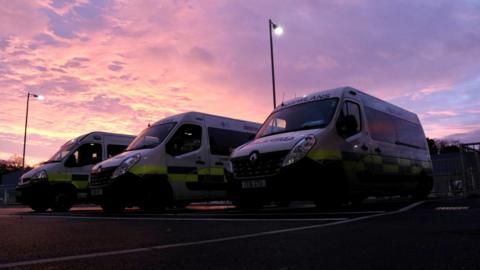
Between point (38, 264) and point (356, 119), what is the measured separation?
26.8 ft

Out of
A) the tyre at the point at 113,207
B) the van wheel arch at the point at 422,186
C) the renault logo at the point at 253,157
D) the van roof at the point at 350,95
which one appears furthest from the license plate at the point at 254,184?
the van wheel arch at the point at 422,186

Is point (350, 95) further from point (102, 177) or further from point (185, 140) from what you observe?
point (102, 177)

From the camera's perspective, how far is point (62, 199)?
49.0ft

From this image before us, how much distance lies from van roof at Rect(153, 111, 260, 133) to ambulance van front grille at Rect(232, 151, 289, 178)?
11.6 ft

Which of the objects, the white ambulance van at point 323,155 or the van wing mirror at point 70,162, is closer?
the white ambulance van at point 323,155

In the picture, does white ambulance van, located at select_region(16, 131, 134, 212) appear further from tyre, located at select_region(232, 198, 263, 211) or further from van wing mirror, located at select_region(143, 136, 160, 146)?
tyre, located at select_region(232, 198, 263, 211)

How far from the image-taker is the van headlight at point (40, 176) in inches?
581

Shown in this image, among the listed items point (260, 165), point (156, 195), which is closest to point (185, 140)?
point (156, 195)

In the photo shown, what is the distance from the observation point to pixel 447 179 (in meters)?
19.0

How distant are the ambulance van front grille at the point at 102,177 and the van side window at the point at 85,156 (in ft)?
10.5

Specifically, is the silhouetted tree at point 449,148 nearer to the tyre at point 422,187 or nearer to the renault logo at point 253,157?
the tyre at point 422,187

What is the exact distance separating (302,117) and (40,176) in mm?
8749

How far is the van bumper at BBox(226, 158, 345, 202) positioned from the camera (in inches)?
340

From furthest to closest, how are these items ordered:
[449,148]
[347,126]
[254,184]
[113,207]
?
[449,148] < [113,207] < [347,126] < [254,184]
